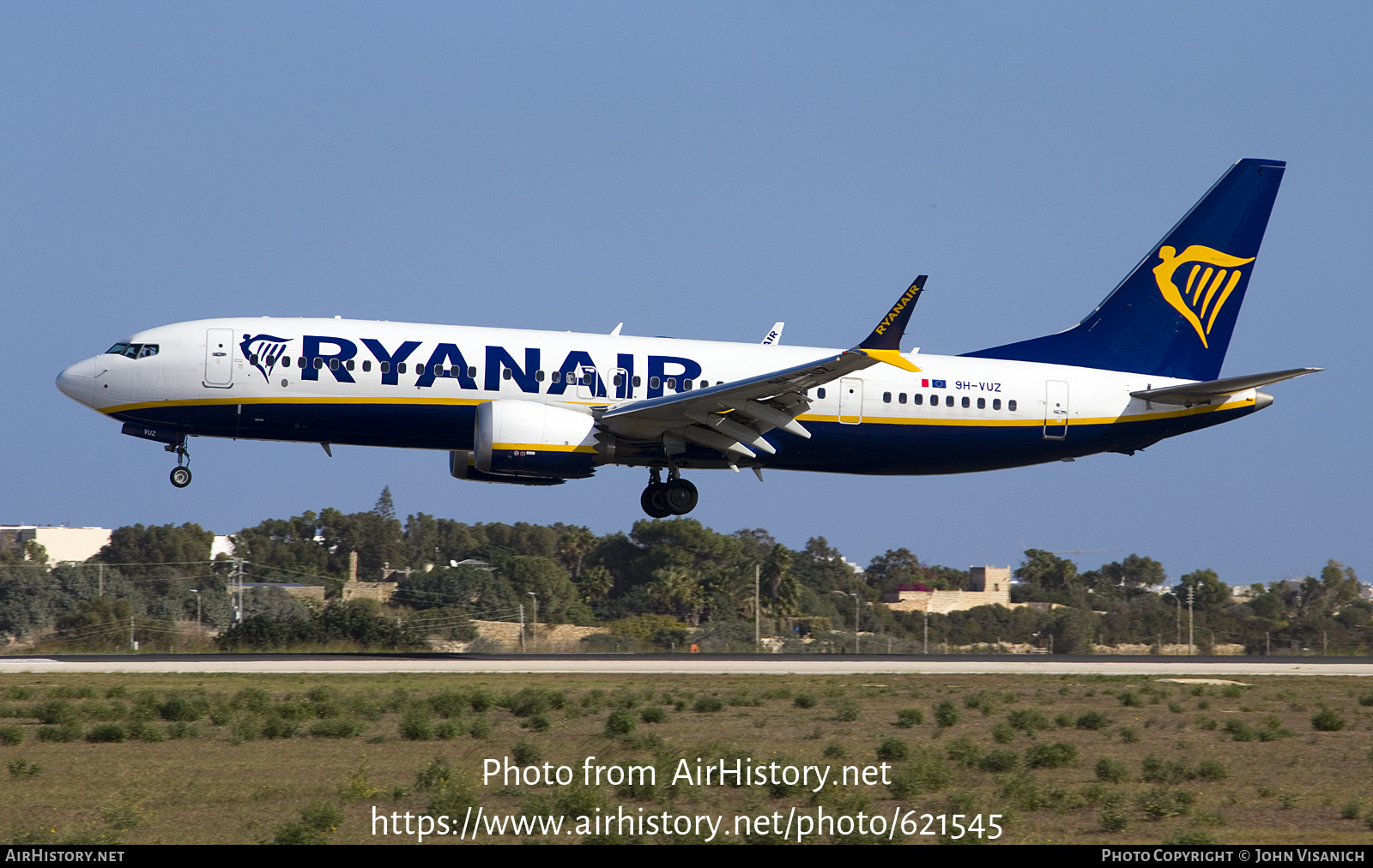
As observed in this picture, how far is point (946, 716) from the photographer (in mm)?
23500

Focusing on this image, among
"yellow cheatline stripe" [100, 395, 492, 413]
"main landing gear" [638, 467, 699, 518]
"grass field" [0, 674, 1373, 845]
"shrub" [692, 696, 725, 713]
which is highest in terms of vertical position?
"yellow cheatline stripe" [100, 395, 492, 413]

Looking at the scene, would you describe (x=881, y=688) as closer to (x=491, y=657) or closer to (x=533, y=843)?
(x=491, y=657)

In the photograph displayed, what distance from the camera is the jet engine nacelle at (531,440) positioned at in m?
29.4

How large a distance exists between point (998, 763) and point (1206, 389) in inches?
694

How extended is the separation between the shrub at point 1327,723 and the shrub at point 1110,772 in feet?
22.7

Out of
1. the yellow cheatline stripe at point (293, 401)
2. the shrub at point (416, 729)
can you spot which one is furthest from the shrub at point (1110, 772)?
the yellow cheatline stripe at point (293, 401)

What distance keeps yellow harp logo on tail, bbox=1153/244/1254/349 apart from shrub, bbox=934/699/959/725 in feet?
55.4

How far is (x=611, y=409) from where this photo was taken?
3078cm

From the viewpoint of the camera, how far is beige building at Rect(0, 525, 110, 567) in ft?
402

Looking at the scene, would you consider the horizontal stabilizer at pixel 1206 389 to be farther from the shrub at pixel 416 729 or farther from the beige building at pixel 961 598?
the beige building at pixel 961 598

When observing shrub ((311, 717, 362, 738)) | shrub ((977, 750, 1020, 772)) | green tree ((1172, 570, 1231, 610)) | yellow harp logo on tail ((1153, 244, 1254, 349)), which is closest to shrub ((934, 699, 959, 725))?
shrub ((977, 750, 1020, 772))

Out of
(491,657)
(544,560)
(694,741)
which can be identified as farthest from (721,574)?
(694,741)

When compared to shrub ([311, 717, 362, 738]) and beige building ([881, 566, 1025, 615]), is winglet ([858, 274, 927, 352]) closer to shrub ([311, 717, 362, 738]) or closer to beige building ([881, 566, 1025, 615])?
shrub ([311, 717, 362, 738])

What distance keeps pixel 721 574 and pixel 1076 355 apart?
38430 mm
